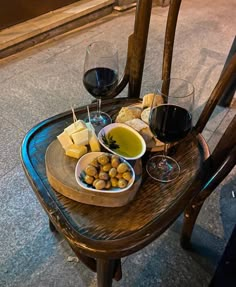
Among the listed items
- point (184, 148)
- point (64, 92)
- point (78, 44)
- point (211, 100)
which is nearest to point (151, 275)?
point (184, 148)

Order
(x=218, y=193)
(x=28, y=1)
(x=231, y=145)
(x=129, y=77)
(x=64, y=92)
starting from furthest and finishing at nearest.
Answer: (x=28, y=1) → (x=64, y=92) → (x=218, y=193) → (x=129, y=77) → (x=231, y=145)

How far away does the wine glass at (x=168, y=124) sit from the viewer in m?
0.83

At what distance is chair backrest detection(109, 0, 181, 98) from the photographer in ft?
3.40

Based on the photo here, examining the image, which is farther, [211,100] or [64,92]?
[64,92]

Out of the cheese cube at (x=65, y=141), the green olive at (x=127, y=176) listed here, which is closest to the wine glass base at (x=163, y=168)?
the green olive at (x=127, y=176)

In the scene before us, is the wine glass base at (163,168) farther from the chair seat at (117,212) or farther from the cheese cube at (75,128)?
the cheese cube at (75,128)

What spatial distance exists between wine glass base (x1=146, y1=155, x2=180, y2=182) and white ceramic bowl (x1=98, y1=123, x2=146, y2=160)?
0.05m

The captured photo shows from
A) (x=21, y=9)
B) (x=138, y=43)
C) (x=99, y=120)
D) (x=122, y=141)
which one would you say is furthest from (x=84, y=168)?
(x=21, y=9)

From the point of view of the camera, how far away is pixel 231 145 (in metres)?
0.93

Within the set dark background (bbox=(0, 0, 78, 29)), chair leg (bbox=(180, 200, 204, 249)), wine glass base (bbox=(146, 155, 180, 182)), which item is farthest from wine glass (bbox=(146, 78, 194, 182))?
dark background (bbox=(0, 0, 78, 29))

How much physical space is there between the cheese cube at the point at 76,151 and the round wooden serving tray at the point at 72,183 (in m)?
0.01

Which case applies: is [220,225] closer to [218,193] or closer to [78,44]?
[218,193]

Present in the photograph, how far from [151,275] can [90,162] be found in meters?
0.57

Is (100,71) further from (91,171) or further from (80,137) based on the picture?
(91,171)
